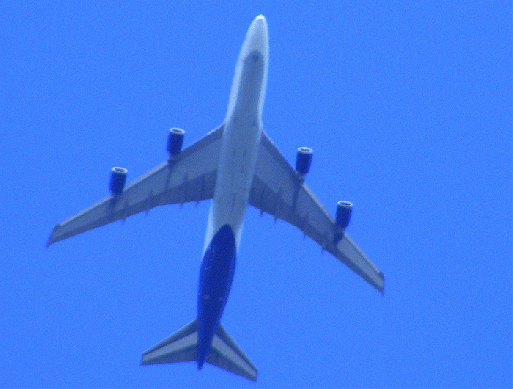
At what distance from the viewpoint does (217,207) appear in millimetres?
Result: 38250

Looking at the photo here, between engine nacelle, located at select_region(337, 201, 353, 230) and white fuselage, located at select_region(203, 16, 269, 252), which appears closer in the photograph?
white fuselage, located at select_region(203, 16, 269, 252)

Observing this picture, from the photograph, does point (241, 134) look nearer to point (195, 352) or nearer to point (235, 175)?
point (235, 175)

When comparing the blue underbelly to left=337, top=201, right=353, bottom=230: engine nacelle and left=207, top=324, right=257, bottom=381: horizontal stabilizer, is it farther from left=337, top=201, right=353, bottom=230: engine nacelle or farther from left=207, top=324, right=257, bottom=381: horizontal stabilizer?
left=337, top=201, right=353, bottom=230: engine nacelle

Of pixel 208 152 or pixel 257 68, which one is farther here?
pixel 208 152

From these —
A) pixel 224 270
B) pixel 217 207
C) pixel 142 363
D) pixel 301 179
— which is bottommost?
pixel 142 363

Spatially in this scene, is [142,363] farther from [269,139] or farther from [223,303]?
[269,139]

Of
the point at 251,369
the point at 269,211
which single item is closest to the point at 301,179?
the point at 269,211

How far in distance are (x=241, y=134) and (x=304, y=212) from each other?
5869 millimetres

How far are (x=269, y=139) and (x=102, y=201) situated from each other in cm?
751

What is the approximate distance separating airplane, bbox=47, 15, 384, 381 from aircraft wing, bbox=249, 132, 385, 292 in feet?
0.14

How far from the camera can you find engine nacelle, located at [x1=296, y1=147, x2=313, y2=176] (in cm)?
4041

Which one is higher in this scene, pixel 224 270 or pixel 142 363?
pixel 224 270

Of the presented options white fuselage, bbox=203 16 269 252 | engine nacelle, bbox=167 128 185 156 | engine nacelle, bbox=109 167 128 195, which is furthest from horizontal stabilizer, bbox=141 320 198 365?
engine nacelle, bbox=167 128 185 156

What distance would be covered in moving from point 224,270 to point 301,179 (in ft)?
20.3
